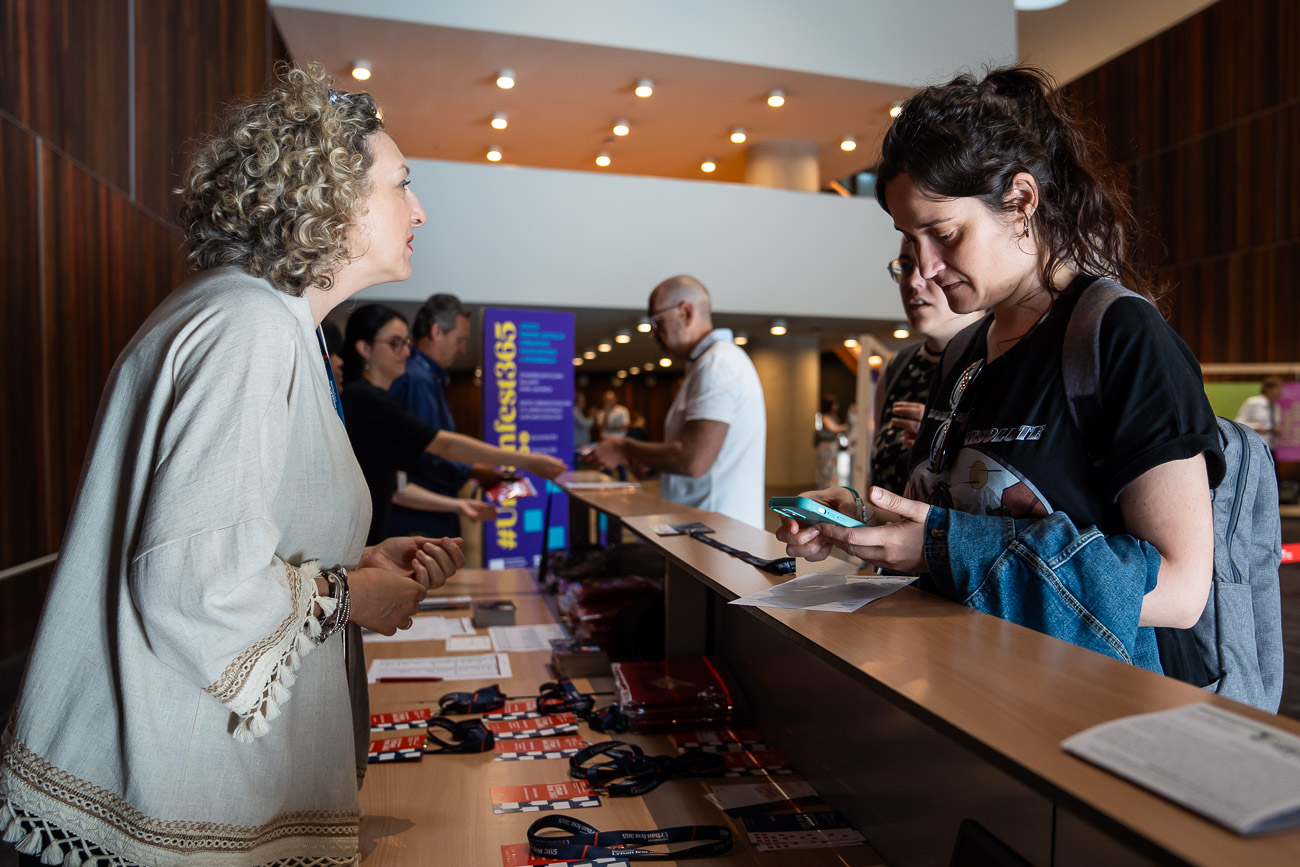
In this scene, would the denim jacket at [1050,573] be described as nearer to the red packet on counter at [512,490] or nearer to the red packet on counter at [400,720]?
the red packet on counter at [400,720]

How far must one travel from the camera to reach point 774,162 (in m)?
9.59

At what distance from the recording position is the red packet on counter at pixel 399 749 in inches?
66.2

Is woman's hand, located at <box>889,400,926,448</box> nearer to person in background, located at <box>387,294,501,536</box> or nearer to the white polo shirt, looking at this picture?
the white polo shirt

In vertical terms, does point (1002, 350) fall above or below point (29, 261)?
below

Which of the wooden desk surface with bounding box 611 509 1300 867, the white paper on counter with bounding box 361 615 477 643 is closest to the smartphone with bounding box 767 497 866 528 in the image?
the wooden desk surface with bounding box 611 509 1300 867

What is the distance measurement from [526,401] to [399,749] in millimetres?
5336

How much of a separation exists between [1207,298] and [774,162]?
491cm

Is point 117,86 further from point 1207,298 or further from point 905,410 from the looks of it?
point 1207,298

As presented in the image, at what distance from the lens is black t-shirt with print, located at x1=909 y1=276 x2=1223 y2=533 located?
3.32ft

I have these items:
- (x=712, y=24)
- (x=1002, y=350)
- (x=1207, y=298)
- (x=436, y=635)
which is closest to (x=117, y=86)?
(x=436, y=635)

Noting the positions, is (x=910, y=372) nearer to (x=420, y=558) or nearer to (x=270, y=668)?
(x=420, y=558)

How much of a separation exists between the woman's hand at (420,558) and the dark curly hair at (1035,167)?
0.93 metres

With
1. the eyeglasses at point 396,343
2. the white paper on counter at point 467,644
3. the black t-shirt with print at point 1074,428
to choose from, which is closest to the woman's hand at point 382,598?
the black t-shirt with print at point 1074,428

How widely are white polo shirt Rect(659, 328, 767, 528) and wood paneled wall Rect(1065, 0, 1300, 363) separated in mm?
6156
